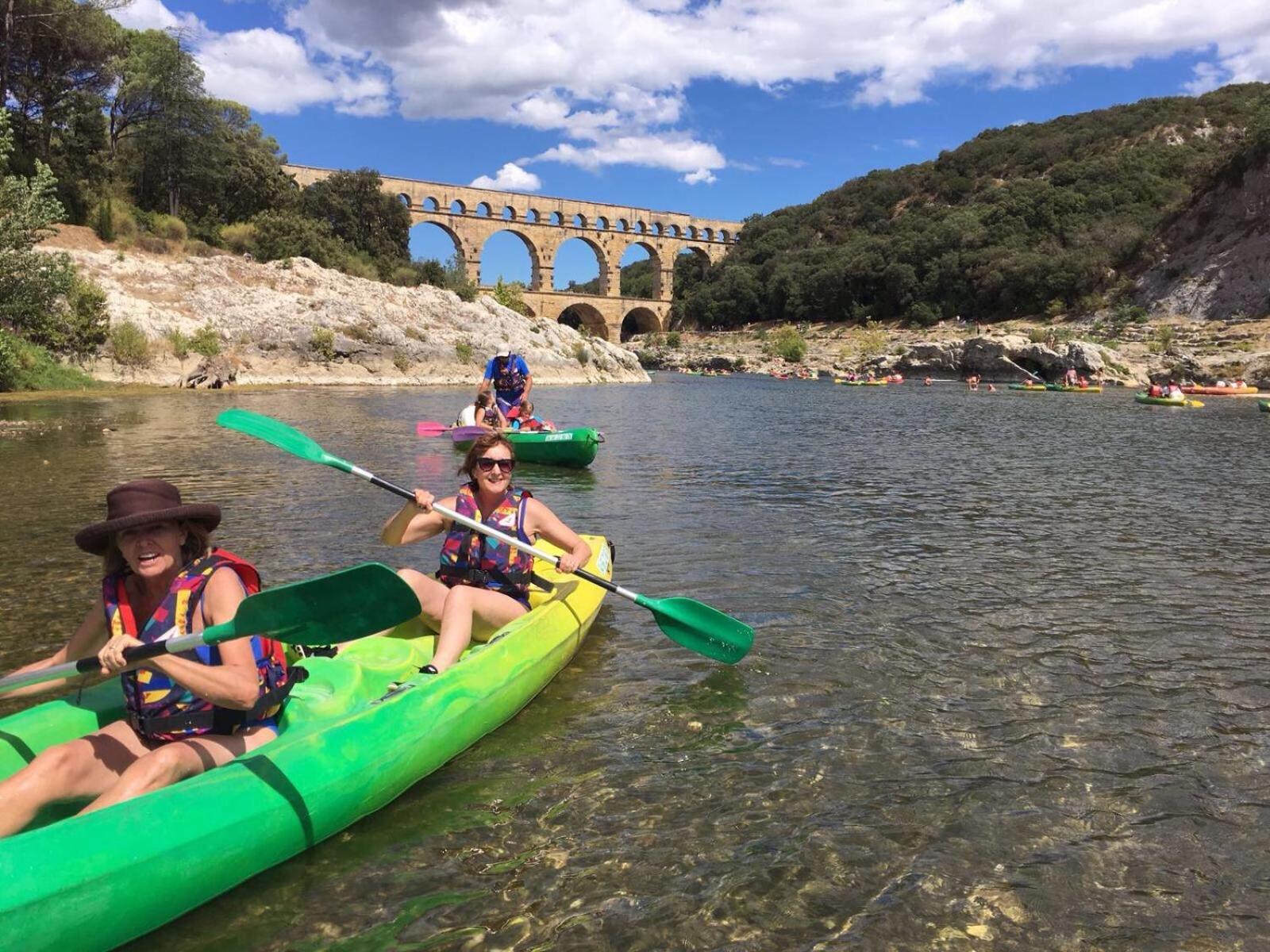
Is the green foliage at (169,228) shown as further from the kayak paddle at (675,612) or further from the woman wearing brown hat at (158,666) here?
the woman wearing brown hat at (158,666)

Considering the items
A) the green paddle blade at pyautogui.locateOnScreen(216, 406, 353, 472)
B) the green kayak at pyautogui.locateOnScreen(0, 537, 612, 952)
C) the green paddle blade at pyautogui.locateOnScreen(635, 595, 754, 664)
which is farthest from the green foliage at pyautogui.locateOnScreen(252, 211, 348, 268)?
the green kayak at pyautogui.locateOnScreen(0, 537, 612, 952)

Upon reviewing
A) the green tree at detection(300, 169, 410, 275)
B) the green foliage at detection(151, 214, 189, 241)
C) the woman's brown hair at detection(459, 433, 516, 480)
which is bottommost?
the woman's brown hair at detection(459, 433, 516, 480)

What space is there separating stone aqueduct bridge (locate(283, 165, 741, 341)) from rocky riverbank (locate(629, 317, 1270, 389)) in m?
16.6

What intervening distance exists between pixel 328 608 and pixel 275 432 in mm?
2197

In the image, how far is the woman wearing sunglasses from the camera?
4.48 metres

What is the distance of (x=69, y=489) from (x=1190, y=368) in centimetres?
3747

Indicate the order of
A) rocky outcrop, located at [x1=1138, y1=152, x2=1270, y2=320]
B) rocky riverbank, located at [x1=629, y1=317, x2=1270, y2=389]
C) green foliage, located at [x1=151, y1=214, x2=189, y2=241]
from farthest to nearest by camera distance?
rocky outcrop, located at [x1=1138, y1=152, x2=1270, y2=320], rocky riverbank, located at [x1=629, y1=317, x2=1270, y2=389], green foliage, located at [x1=151, y1=214, x2=189, y2=241]

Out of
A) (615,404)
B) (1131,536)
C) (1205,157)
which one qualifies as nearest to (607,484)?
(1131,536)

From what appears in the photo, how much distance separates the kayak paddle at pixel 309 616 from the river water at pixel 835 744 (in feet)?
2.67

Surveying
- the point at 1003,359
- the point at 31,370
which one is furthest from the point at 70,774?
the point at 1003,359

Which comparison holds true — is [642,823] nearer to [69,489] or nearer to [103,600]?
[103,600]

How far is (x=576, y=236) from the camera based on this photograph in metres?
78.1

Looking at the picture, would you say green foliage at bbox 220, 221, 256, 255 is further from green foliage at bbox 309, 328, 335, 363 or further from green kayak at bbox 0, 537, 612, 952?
green kayak at bbox 0, 537, 612, 952

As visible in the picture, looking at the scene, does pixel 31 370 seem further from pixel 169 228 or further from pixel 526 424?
pixel 526 424
